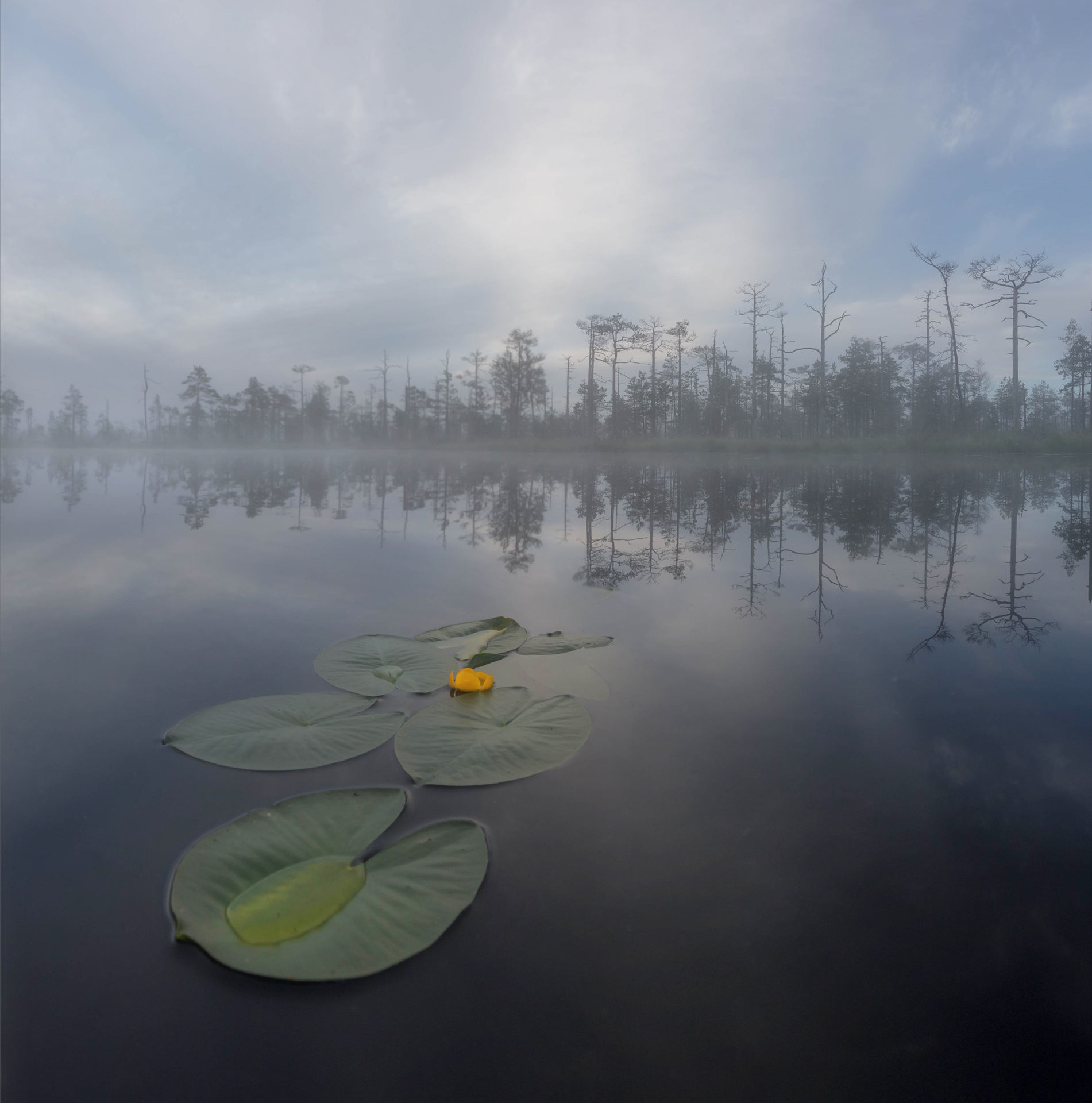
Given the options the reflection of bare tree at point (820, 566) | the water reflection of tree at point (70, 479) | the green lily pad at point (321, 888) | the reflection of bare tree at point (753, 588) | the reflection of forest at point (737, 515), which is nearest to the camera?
the green lily pad at point (321, 888)

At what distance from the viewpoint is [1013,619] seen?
2.44 meters

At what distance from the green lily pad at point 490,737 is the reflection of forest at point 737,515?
1380mm

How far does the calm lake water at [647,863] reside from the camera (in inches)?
28.2

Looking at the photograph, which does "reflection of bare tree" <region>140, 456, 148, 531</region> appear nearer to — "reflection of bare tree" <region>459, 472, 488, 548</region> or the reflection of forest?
the reflection of forest

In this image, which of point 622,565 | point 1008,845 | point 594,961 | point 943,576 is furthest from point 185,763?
point 943,576

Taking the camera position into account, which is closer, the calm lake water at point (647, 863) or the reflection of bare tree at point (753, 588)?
the calm lake water at point (647, 863)

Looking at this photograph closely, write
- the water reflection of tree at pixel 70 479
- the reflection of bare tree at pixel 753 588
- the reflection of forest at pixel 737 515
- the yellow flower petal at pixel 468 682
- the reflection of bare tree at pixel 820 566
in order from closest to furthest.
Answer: the yellow flower petal at pixel 468 682
the reflection of bare tree at pixel 820 566
the reflection of bare tree at pixel 753 588
the reflection of forest at pixel 737 515
the water reflection of tree at pixel 70 479

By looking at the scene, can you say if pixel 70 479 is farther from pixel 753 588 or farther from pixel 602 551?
pixel 753 588

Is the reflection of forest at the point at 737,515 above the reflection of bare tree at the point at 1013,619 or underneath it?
above

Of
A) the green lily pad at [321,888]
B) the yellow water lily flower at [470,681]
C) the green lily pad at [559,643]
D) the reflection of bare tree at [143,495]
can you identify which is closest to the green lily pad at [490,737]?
the yellow water lily flower at [470,681]

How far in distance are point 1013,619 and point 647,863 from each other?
2267 millimetres

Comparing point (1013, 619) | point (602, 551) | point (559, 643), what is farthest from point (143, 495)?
point (1013, 619)

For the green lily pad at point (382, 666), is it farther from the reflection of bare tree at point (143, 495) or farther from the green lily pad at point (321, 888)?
the reflection of bare tree at point (143, 495)

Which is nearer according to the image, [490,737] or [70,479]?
[490,737]
